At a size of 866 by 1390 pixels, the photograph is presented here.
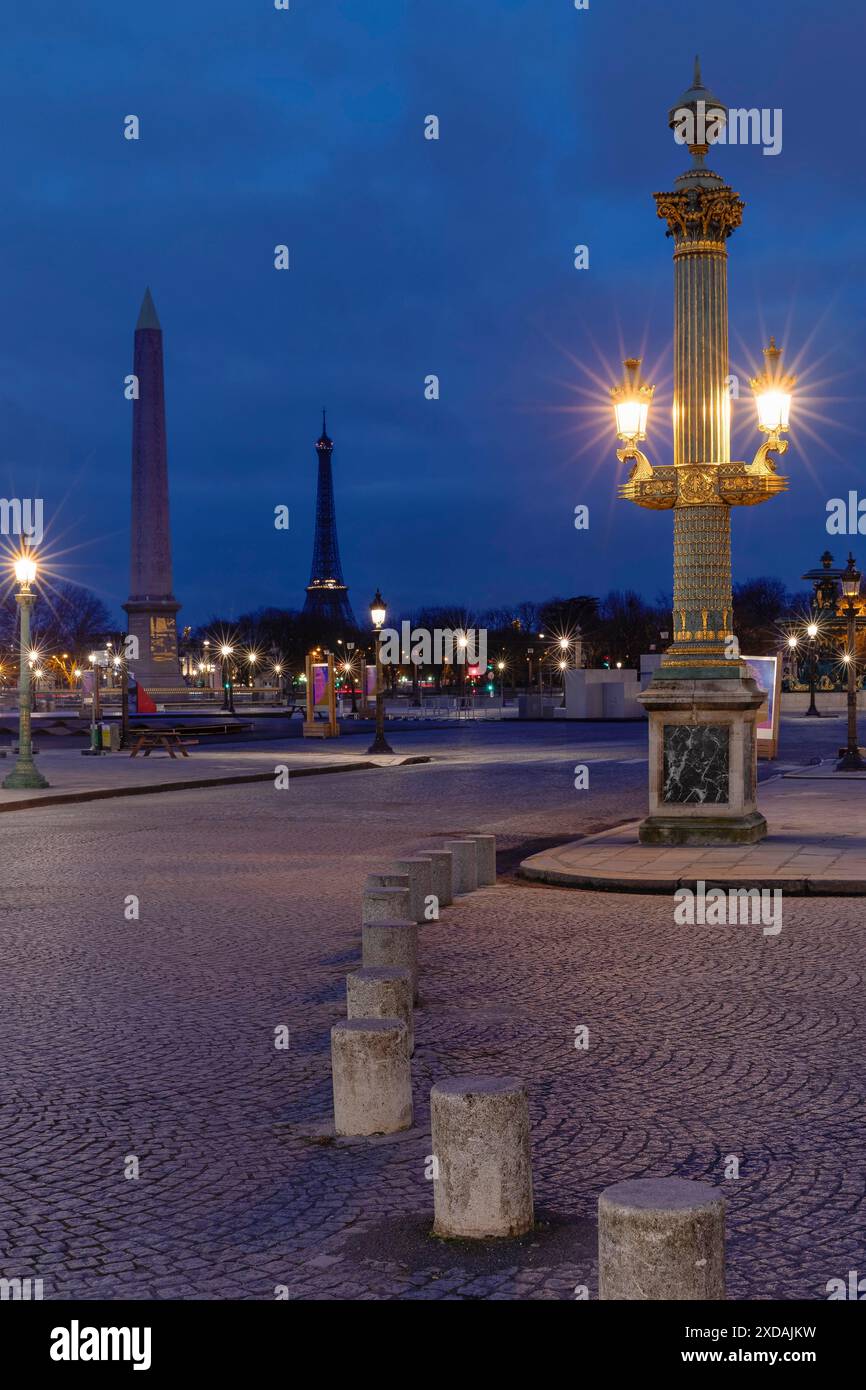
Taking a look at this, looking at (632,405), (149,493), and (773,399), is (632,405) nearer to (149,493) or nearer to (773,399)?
(773,399)

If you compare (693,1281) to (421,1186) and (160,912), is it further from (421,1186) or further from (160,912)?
(160,912)

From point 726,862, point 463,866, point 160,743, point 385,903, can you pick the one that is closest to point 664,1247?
point 385,903

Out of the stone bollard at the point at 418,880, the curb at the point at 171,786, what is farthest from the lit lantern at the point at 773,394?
the curb at the point at 171,786

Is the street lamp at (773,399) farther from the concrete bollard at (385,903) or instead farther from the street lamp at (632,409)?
the concrete bollard at (385,903)

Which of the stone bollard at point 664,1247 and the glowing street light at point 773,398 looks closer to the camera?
the stone bollard at point 664,1247

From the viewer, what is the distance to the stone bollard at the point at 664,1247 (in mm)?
3807

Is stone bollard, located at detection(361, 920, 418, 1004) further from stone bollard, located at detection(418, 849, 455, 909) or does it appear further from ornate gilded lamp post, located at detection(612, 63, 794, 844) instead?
ornate gilded lamp post, located at detection(612, 63, 794, 844)

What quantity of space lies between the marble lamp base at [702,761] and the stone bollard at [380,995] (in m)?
8.67

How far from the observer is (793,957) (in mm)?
9742

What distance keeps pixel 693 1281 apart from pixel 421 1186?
66.5 inches
